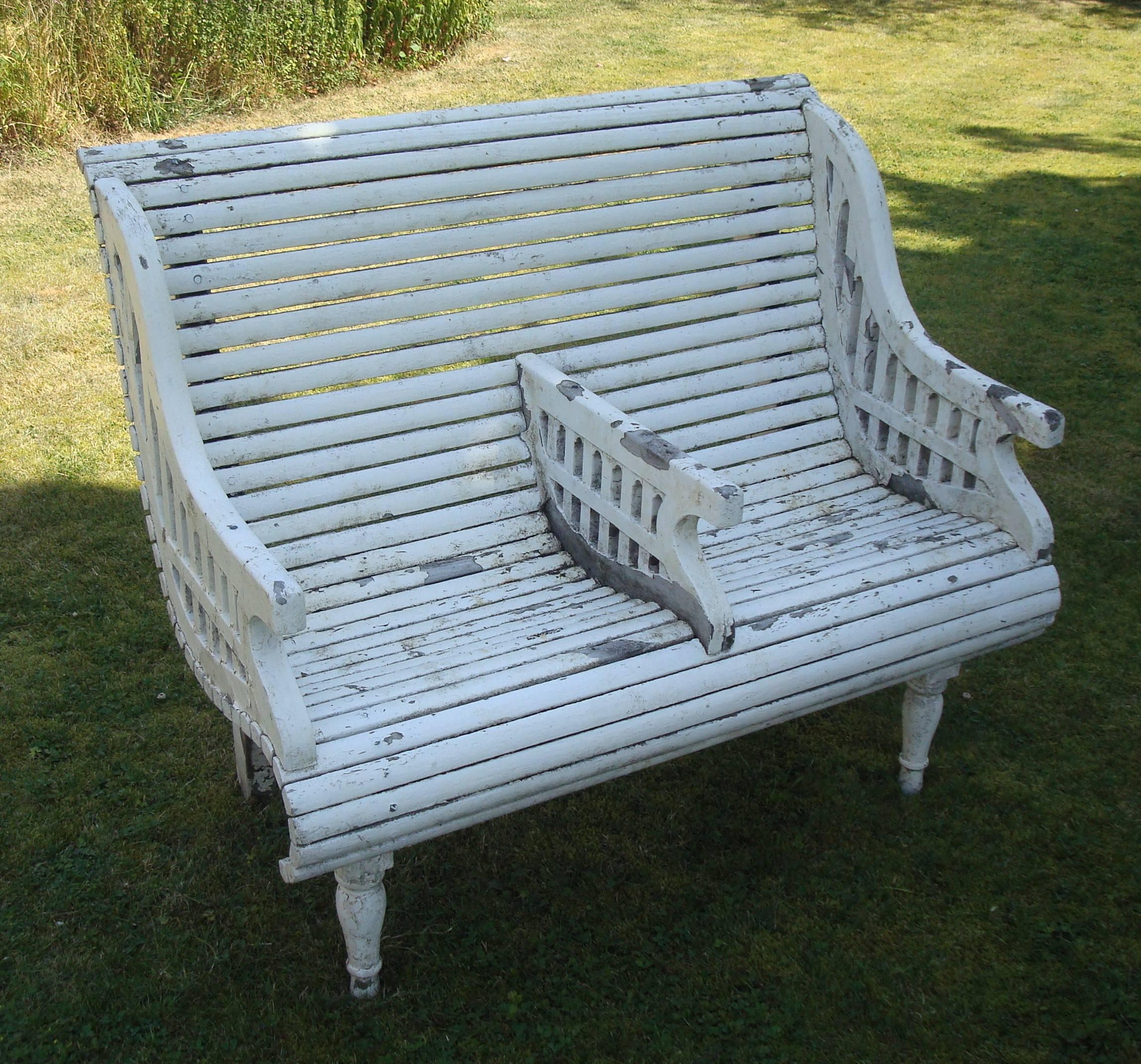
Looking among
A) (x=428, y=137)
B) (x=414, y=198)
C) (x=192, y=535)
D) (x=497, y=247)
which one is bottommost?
(x=192, y=535)

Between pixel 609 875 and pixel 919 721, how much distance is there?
0.86 m

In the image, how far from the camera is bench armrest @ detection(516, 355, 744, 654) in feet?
8.29

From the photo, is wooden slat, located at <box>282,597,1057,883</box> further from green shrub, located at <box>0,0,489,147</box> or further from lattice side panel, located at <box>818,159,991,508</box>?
green shrub, located at <box>0,0,489,147</box>

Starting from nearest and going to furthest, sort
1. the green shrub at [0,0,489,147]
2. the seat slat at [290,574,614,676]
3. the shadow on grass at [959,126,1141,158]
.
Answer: the seat slat at [290,574,614,676] → the green shrub at [0,0,489,147] → the shadow on grass at [959,126,1141,158]

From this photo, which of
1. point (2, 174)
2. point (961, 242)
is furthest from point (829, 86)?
point (2, 174)

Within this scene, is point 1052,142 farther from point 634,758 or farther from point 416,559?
point 634,758

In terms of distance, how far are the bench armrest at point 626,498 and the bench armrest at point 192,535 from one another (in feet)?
2.52

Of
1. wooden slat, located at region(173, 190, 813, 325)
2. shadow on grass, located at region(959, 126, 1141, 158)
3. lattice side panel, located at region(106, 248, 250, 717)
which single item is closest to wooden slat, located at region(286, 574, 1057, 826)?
lattice side panel, located at region(106, 248, 250, 717)

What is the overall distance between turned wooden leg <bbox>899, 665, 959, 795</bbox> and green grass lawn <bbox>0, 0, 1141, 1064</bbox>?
6 centimetres

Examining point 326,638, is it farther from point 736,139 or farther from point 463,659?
point 736,139

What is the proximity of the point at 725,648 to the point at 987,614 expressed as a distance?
0.67 m

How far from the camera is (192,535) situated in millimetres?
2574

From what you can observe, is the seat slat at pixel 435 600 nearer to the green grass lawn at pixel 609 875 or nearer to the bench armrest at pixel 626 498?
the bench armrest at pixel 626 498

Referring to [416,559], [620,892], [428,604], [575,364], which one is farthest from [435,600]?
[620,892]
